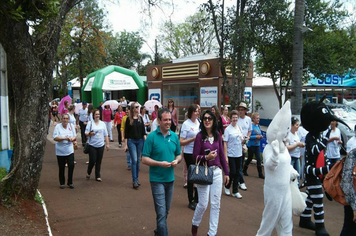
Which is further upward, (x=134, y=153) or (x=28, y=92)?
(x=28, y=92)

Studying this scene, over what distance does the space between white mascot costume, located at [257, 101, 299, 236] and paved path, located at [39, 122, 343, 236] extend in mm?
978

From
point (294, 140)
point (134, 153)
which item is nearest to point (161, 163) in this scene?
point (134, 153)

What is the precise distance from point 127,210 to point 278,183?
2.98 meters

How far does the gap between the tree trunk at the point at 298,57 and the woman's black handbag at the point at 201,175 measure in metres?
5.38

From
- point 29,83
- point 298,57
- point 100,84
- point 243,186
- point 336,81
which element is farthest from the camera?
point 100,84

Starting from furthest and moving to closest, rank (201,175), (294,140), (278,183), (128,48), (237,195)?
(128,48)
(294,140)
(237,195)
(201,175)
(278,183)

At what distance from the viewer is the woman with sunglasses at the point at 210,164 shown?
453 cm

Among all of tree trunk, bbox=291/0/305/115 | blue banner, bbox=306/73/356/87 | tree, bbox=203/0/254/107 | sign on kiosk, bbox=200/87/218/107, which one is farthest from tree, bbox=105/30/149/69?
tree trunk, bbox=291/0/305/115

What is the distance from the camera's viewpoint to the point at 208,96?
19719mm

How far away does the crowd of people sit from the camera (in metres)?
4.32

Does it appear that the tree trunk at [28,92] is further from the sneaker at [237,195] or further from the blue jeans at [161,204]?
the sneaker at [237,195]

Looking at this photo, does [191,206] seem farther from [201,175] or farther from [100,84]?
[100,84]

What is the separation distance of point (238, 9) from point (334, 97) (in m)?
12.9

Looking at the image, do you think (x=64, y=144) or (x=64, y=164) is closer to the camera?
(x=64, y=144)
